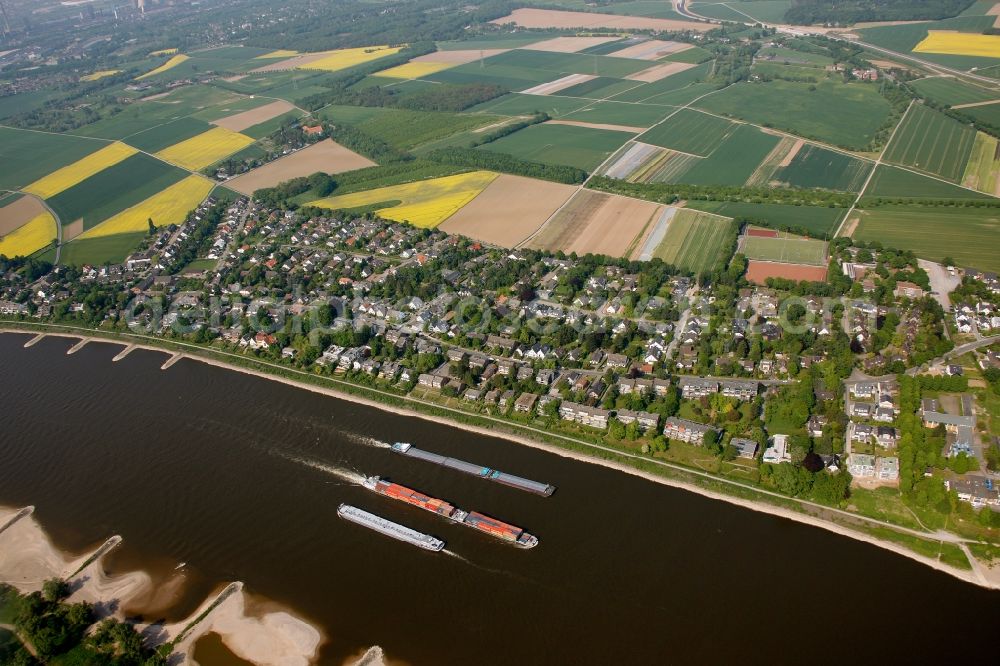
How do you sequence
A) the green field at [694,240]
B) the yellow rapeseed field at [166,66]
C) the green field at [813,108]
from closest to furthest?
1. the green field at [694,240]
2. the green field at [813,108]
3. the yellow rapeseed field at [166,66]

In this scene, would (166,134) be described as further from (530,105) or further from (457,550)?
(457,550)

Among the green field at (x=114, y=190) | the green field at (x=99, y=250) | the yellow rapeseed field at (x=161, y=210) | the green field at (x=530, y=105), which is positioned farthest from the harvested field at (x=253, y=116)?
the green field at (x=99, y=250)

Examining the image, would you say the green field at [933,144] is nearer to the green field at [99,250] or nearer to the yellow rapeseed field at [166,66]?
the green field at [99,250]

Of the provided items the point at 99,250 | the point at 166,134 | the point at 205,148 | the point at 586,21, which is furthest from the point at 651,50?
the point at 99,250

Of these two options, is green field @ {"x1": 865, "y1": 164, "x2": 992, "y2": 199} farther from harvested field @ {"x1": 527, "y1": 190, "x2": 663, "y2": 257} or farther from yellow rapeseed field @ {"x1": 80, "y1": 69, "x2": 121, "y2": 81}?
yellow rapeseed field @ {"x1": 80, "y1": 69, "x2": 121, "y2": 81}

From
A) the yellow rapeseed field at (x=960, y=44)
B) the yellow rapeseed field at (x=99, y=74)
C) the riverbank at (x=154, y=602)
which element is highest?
the yellow rapeseed field at (x=960, y=44)

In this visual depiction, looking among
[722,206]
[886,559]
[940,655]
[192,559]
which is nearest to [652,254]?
[722,206]
